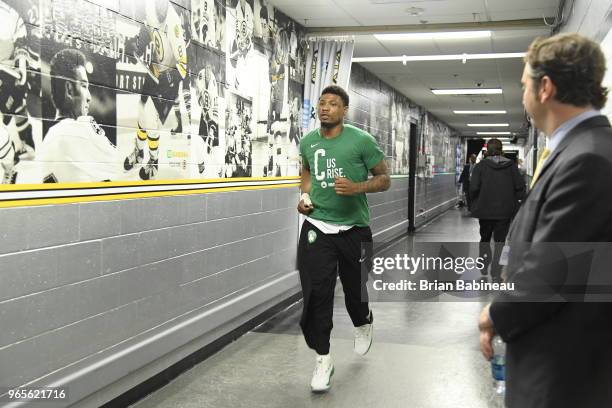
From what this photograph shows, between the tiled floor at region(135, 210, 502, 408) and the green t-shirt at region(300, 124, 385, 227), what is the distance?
977 mm

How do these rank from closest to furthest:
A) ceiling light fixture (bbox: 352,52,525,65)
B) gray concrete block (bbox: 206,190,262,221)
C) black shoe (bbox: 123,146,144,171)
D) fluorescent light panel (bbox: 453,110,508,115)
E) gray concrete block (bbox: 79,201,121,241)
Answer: gray concrete block (bbox: 79,201,121,241)
black shoe (bbox: 123,146,144,171)
gray concrete block (bbox: 206,190,262,221)
ceiling light fixture (bbox: 352,52,525,65)
fluorescent light panel (bbox: 453,110,508,115)

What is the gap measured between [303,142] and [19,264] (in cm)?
176

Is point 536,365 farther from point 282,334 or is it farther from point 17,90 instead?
point 282,334

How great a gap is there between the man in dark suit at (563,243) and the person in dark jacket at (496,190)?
4.96m

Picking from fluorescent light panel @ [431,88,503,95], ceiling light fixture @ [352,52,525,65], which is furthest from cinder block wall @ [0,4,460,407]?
fluorescent light panel @ [431,88,503,95]

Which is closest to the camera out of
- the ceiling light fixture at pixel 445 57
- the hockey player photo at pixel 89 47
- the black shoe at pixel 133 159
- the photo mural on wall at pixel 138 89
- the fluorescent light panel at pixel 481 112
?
the photo mural on wall at pixel 138 89

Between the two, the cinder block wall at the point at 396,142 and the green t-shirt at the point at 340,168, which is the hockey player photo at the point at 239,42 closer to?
the green t-shirt at the point at 340,168

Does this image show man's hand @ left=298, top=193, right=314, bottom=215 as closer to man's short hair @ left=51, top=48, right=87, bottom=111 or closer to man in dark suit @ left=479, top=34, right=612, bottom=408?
man's short hair @ left=51, top=48, right=87, bottom=111

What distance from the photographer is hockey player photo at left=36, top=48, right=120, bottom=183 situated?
107 inches

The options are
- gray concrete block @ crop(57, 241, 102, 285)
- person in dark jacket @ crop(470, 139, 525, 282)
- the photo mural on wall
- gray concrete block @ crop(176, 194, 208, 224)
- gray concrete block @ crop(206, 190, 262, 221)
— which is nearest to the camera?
the photo mural on wall

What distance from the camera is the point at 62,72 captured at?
109 inches

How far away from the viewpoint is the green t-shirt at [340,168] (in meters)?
3.51

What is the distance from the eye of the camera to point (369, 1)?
522 cm

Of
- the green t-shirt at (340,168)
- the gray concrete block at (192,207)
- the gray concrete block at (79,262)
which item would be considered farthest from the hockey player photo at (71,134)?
the green t-shirt at (340,168)
